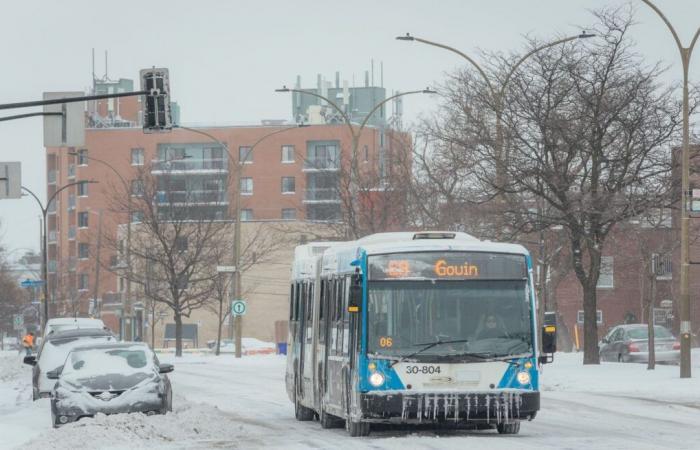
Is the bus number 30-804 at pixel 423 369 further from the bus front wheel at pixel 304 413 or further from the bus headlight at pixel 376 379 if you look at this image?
the bus front wheel at pixel 304 413

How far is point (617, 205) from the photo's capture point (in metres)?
38.9

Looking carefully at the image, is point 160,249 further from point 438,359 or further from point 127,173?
point 127,173

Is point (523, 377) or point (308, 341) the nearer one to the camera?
point (523, 377)

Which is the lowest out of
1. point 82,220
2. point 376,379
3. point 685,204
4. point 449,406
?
point 449,406

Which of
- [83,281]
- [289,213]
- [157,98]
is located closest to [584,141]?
[157,98]

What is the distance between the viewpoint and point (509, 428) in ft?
68.4

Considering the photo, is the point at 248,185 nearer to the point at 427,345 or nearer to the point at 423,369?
the point at 427,345

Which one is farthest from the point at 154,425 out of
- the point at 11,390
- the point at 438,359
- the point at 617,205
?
the point at 617,205

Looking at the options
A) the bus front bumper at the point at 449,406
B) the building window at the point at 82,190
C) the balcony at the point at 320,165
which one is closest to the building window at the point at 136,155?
the building window at the point at 82,190

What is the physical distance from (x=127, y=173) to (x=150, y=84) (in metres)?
106

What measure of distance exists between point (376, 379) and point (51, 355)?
1361cm

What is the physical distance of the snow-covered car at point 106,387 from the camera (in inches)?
924

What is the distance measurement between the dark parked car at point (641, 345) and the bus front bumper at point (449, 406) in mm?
26163

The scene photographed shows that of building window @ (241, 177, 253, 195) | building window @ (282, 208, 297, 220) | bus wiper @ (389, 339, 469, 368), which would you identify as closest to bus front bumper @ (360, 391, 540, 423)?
bus wiper @ (389, 339, 469, 368)
